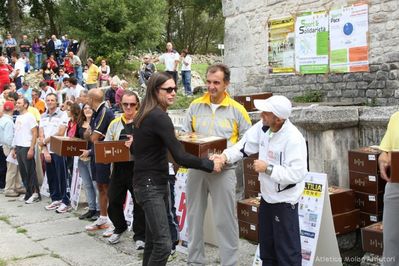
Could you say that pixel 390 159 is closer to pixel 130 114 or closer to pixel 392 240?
pixel 392 240

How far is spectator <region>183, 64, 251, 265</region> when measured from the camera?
4.61 m

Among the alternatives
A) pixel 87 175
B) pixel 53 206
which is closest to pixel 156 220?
pixel 87 175

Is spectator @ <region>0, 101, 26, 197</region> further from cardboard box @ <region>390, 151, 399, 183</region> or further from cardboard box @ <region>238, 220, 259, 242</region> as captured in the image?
cardboard box @ <region>390, 151, 399, 183</region>

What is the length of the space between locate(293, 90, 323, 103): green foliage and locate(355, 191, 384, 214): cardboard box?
5899mm

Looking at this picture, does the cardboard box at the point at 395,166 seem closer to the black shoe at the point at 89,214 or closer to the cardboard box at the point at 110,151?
the cardboard box at the point at 110,151

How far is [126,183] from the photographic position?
579 centimetres

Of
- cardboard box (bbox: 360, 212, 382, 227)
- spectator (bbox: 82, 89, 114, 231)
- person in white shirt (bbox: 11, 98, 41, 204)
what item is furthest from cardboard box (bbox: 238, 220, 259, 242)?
person in white shirt (bbox: 11, 98, 41, 204)

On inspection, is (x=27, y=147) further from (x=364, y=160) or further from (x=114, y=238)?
(x=364, y=160)

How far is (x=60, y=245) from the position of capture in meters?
6.33

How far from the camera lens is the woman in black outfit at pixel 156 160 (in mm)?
4074

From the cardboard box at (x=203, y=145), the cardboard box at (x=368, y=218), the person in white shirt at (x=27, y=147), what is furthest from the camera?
the person in white shirt at (x=27, y=147)

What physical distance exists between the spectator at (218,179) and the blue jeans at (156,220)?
61 centimetres

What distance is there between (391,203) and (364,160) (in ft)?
3.98

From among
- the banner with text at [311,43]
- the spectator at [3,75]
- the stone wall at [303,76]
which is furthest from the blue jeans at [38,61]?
the banner with text at [311,43]
